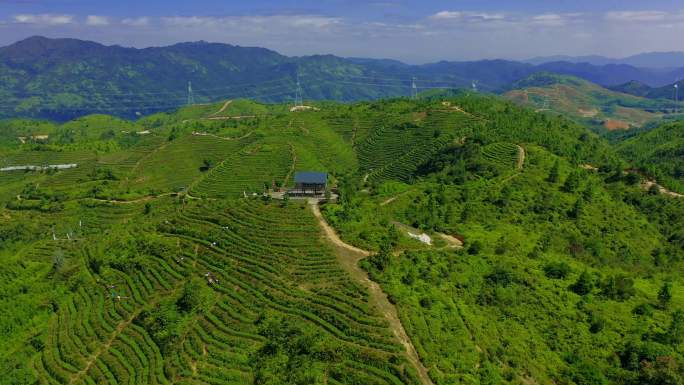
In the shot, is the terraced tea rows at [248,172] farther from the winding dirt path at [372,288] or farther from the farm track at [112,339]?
the farm track at [112,339]

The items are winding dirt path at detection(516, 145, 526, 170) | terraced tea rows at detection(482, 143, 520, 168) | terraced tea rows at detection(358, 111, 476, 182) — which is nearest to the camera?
winding dirt path at detection(516, 145, 526, 170)

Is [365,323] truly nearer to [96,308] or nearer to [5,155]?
[96,308]

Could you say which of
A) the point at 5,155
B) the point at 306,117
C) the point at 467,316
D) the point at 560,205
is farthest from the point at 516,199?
the point at 5,155

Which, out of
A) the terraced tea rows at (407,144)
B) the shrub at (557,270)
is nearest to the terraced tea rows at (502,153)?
the terraced tea rows at (407,144)

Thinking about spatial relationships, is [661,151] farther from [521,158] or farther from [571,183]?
[571,183]

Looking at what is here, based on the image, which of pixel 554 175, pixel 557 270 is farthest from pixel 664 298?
pixel 554 175

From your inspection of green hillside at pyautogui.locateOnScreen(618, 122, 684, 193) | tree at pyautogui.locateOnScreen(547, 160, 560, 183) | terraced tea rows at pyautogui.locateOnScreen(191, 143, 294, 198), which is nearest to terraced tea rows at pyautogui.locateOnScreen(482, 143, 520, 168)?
tree at pyautogui.locateOnScreen(547, 160, 560, 183)

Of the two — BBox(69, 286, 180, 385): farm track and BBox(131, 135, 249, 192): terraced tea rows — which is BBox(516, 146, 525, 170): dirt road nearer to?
BBox(69, 286, 180, 385): farm track
